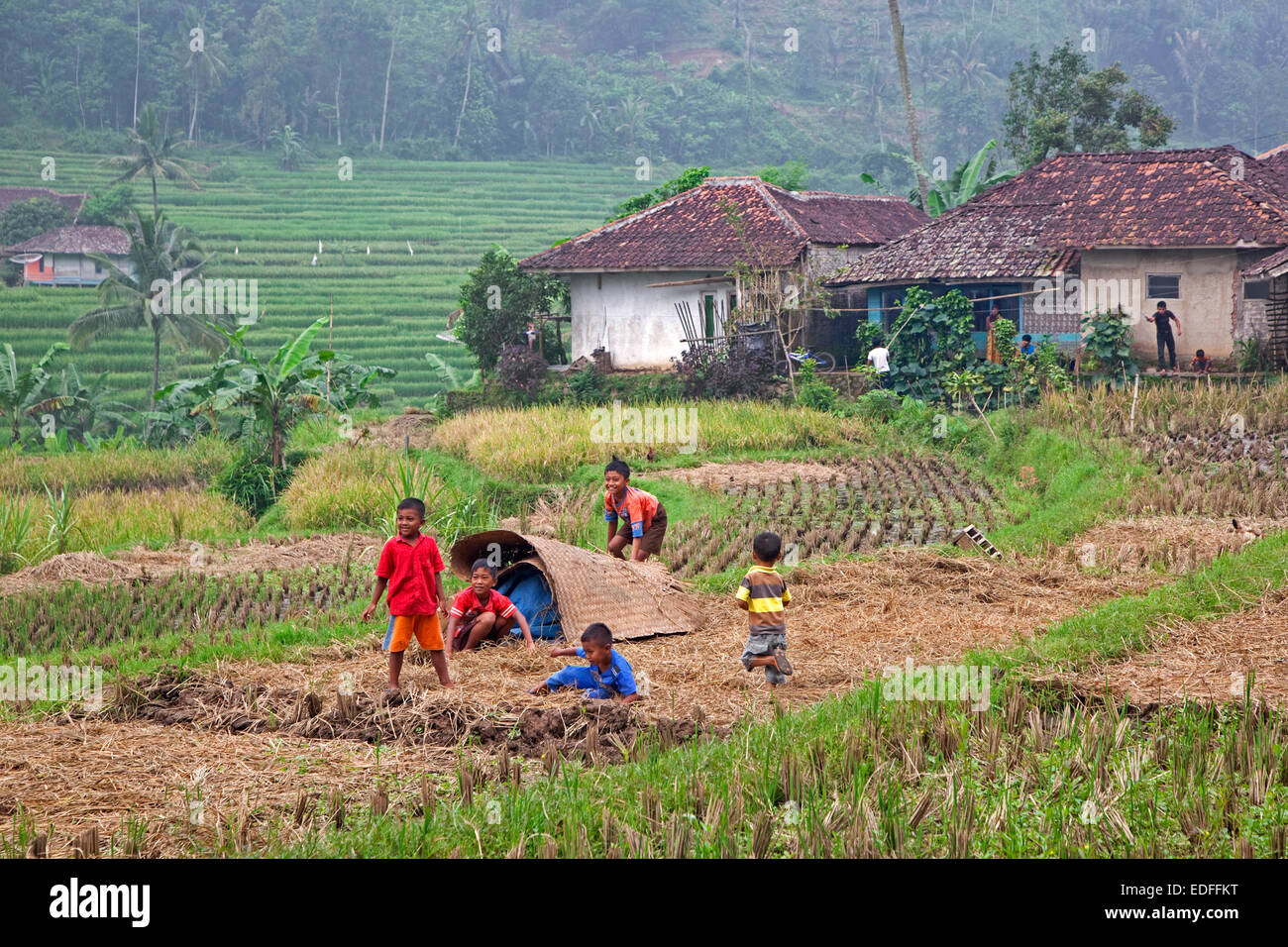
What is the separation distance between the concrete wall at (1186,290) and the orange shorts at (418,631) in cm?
1863

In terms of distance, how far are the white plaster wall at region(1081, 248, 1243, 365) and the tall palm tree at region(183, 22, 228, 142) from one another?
53.1m

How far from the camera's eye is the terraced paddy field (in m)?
39.8

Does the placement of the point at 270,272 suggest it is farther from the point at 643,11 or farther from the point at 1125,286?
the point at 643,11

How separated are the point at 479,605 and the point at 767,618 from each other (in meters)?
2.20

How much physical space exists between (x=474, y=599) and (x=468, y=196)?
174 feet

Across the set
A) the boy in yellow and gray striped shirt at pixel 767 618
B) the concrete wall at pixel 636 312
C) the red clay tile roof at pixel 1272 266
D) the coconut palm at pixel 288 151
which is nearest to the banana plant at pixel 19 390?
Result: the concrete wall at pixel 636 312

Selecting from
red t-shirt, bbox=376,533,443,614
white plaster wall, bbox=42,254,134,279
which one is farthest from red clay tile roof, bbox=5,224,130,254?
red t-shirt, bbox=376,533,443,614

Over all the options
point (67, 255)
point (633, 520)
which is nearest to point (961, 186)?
point (633, 520)

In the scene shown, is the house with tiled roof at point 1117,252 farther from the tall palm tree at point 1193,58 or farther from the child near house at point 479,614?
the tall palm tree at point 1193,58

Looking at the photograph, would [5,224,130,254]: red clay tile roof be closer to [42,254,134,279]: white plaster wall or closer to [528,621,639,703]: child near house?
[42,254,134,279]: white plaster wall

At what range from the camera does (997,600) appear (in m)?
9.46

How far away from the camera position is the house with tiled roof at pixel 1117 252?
22.2 m

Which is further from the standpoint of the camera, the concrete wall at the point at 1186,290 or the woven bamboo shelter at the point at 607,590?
the concrete wall at the point at 1186,290

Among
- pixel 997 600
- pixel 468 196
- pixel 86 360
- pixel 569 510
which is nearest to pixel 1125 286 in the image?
pixel 569 510
